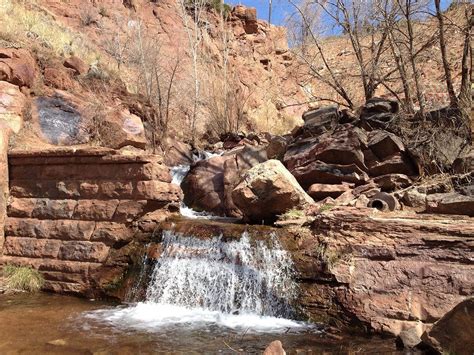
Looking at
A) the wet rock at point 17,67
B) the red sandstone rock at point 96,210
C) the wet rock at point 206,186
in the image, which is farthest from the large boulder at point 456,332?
the wet rock at point 17,67

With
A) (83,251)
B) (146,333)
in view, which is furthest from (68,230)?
(146,333)

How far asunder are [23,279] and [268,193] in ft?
13.5

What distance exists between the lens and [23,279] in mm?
7160

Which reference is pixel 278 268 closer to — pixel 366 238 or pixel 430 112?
pixel 366 238

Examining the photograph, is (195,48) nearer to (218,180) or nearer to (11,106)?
(218,180)

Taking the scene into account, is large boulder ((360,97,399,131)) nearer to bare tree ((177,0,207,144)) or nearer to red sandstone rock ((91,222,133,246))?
red sandstone rock ((91,222,133,246))

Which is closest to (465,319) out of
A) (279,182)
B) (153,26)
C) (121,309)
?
(279,182)

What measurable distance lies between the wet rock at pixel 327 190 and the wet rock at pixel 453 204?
182 cm

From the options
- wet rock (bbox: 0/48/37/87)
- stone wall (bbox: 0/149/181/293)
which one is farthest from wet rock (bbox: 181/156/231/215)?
wet rock (bbox: 0/48/37/87)

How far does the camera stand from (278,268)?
616 cm

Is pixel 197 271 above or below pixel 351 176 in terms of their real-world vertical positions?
below

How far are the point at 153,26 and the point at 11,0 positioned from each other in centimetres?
982

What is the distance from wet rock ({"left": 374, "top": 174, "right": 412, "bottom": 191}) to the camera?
316 inches

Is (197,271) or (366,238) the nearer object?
(366,238)
